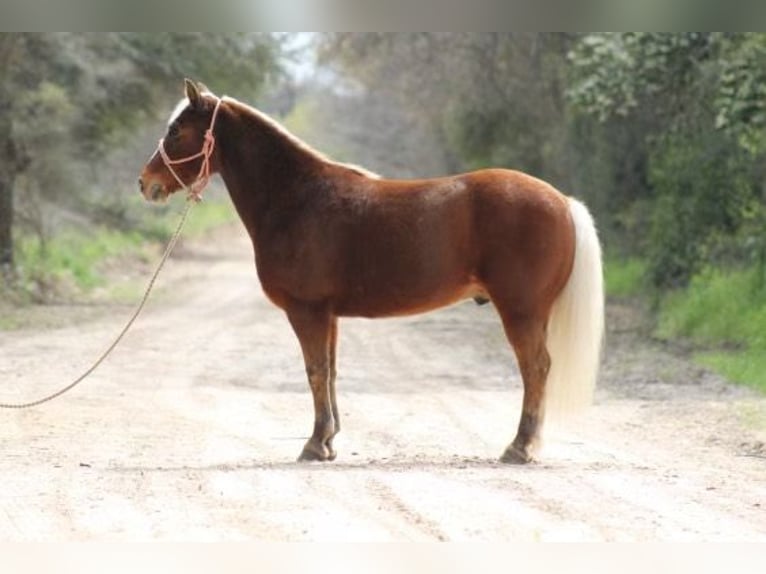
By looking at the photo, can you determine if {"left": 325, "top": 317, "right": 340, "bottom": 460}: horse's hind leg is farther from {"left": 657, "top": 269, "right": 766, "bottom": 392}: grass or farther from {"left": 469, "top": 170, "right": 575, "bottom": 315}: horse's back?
{"left": 657, "top": 269, "right": 766, "bottom": 392}: grass

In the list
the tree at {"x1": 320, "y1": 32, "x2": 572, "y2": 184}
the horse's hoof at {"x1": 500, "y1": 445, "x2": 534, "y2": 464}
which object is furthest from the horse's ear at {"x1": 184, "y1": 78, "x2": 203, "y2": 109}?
the tree at {"x1": 320, "y1": 32, "x2": 572, "y2": 184}

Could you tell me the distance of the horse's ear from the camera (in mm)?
6848

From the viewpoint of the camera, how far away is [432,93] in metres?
20.4

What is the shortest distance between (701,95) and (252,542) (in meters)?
9.93

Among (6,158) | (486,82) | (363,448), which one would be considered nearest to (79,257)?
(6,158)

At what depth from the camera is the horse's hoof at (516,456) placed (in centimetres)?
678

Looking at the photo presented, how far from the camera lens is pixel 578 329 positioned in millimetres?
6734

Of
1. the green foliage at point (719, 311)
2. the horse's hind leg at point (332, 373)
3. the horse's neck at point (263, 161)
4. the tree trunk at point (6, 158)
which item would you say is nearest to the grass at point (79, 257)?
the tree trunk at point (6, 158)

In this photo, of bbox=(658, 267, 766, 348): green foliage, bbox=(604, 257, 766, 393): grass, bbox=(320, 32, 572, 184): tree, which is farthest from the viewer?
bbox=(320, 32, 572, 184): tree

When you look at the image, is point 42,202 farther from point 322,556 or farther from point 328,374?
point 322,556

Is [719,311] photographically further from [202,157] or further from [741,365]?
[202,157]

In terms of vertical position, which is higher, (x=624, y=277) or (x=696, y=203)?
(x=696, y=203)

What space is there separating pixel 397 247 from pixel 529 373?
2.57 ft

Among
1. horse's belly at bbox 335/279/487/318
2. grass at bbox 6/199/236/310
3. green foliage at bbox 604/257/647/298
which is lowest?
grass at bbox 6/199/236/310
